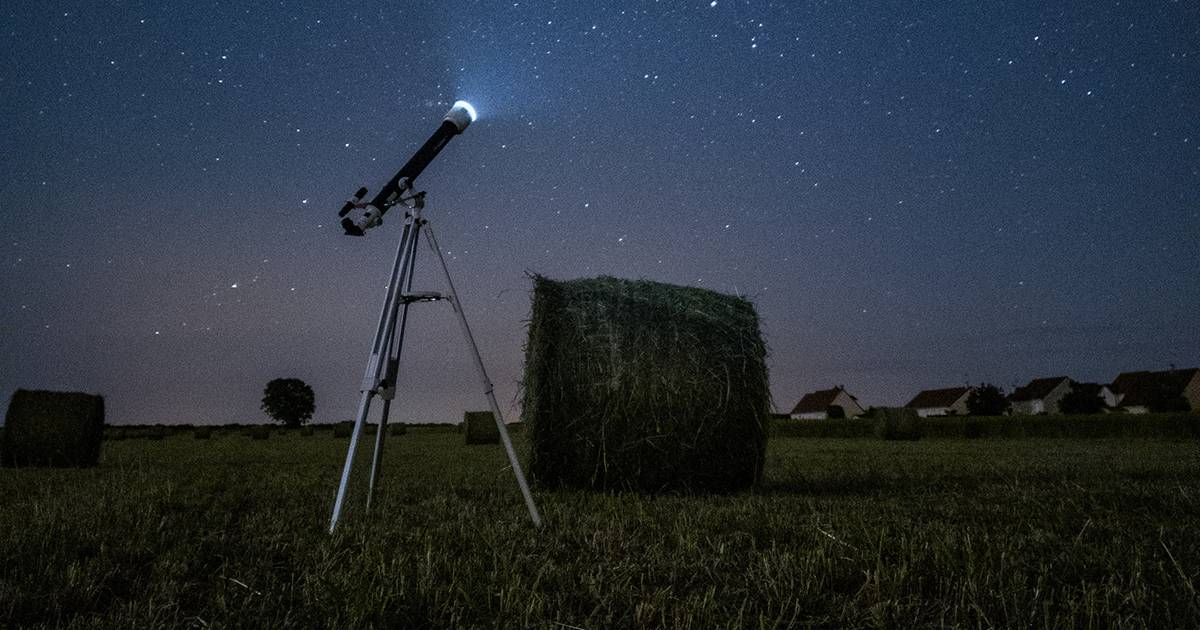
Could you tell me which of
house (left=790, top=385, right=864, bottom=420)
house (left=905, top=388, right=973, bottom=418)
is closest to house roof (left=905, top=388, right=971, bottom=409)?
house (left=905, top=388, right=973, bottom=418)

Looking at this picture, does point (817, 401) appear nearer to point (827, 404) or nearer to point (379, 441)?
point (827, 404)

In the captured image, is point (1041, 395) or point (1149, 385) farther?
point (1041, 395)

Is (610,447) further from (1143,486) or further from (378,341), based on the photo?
(1143,486)

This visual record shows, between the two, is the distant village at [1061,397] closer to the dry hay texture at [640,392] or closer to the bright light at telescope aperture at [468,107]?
the dry hay texture at [640,392]

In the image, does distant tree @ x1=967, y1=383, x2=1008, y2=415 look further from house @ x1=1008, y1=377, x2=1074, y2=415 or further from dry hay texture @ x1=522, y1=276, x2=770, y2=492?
dry hay texture @ x1=522, y1=276, x2=770, y2=492

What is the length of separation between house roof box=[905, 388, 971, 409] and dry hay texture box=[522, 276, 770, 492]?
332ft

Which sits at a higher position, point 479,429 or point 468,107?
point 468,107

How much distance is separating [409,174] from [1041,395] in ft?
339

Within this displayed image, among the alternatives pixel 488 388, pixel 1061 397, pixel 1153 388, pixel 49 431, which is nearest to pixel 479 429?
pixel 49 431

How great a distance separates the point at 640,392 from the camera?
6.52m

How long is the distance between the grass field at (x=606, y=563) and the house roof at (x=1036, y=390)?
98.3 meters

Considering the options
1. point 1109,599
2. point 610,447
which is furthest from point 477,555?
point 610,447

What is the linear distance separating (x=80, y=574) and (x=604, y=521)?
2730 mm

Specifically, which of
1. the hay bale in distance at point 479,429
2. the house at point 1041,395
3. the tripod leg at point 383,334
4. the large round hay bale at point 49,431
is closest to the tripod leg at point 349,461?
the tripod leg at point 383,334
